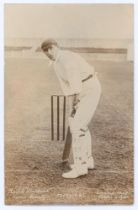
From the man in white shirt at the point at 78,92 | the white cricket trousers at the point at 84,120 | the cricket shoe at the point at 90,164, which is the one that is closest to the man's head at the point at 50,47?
the man in white shirt at the point at 78,92

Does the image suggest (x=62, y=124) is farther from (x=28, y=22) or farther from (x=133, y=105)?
(x=28, y=22)

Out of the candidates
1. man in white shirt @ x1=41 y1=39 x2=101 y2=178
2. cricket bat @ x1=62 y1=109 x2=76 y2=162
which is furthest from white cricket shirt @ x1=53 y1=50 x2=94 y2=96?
cricket bat @ x1=62 y1=109 x2=76 y2=162

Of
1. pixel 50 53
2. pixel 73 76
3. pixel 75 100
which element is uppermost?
pixel 50 53

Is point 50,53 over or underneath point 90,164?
over

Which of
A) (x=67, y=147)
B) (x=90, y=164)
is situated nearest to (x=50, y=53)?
(x=67, y=147)

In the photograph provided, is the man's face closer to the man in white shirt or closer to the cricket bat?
the man in white shirt

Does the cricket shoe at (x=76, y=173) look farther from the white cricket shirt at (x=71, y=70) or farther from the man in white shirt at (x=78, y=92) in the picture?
the white cricket shirt at (x=71, y=70)

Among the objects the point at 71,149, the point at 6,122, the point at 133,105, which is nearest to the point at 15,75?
the point at 6,122

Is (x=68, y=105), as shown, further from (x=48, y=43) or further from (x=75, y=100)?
(x=48, y=43)
